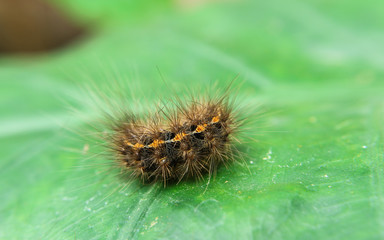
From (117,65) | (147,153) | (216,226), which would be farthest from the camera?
(117,65)

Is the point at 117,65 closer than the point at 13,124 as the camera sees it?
No

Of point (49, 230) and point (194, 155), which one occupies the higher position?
point (194, 155)

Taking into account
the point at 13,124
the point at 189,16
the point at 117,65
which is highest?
the point at 189,16

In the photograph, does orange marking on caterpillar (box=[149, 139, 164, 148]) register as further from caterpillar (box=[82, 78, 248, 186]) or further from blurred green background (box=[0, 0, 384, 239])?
blurred green background (box=[0, 0, 384, 239])

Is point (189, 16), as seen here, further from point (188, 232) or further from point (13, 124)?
point (188, 232)

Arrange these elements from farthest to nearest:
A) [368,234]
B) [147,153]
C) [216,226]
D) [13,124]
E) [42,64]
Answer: [42,64]
[13,124]
[147,153]
[216,226]
[368,234]

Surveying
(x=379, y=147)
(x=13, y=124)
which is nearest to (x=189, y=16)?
(x=13, y=124)

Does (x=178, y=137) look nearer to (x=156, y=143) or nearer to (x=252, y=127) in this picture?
(x=156, y=143)
